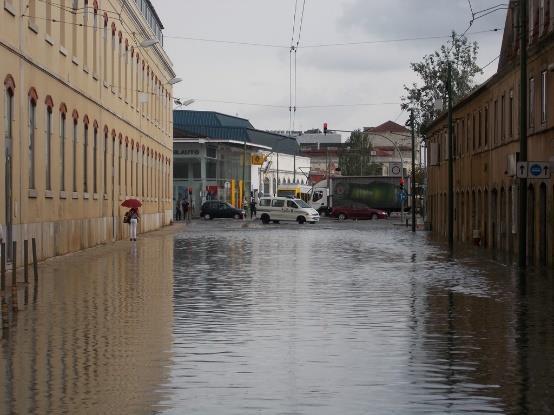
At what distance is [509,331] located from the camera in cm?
1498

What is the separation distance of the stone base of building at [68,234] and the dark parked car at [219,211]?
47.6m

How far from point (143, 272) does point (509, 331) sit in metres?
13.9

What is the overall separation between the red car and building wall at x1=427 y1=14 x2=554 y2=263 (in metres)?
35.8

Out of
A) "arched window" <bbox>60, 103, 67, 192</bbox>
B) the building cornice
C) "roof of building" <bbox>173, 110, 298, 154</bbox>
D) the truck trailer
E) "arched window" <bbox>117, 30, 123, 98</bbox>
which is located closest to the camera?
A: the building cornice

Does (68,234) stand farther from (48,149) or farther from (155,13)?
(155,13)

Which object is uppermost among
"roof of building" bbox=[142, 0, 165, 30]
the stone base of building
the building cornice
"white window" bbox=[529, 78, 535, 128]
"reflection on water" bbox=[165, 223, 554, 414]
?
"roof of building" bbox=[142, 0, 165, 30]

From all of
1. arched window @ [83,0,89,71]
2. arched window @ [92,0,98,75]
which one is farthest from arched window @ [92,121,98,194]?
arched window @ [83,0,89,71]

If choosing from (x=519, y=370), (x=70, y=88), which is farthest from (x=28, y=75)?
(x=519, y=370)

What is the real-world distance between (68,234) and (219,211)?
63.2 m

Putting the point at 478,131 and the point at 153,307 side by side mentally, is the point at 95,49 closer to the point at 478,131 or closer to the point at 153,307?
the point at 478,131

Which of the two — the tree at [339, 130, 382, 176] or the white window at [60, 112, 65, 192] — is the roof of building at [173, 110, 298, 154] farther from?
the white window at [60, 112, 65, 192]

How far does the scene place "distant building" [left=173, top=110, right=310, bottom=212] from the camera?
111 metres

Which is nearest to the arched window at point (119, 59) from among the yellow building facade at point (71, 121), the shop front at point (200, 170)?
the yellow building facade at point (71, 121)

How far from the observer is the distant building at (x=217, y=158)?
111 meters
